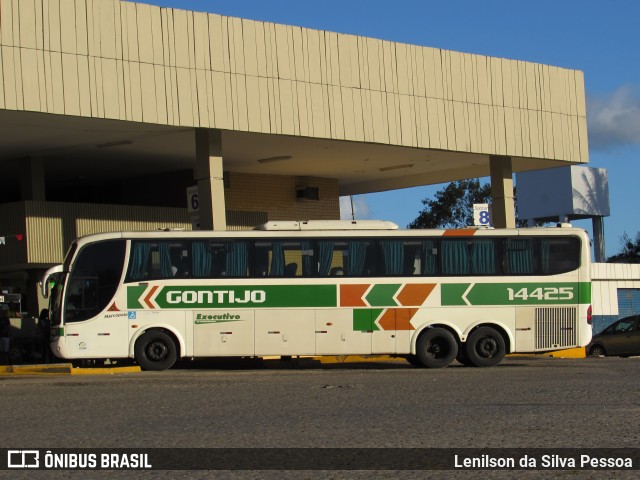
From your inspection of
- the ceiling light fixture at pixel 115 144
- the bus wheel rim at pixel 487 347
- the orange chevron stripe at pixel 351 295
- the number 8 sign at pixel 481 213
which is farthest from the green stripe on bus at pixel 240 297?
the ceiling light fixture at pixel 115 144

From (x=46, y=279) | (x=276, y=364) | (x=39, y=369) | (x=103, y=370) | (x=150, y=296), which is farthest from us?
(x=276, y=364)

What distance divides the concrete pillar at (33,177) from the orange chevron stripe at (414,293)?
43.7 feet

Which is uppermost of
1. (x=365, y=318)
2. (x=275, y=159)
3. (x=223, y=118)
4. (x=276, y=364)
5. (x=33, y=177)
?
(x=223, y=118)

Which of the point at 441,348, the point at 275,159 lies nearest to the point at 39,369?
the point at 441,348

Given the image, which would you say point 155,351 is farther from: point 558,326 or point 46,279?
point 558,326

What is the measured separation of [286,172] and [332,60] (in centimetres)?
1051

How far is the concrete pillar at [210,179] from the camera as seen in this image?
93.9 ft

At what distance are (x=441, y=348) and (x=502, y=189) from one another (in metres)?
12.0

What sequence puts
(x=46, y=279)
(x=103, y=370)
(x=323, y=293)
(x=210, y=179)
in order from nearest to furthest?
(x=103, y=370), (x=323, y=293), (x=46, y=279), (x=210, y=179)

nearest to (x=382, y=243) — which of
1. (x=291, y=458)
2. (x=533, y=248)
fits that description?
(x=533, y=248)

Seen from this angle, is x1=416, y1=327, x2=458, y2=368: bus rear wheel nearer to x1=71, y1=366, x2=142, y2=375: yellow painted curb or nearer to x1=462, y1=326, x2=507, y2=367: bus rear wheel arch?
x1=462, y1=326, x2=507, y2=367: bus rear wheel arch

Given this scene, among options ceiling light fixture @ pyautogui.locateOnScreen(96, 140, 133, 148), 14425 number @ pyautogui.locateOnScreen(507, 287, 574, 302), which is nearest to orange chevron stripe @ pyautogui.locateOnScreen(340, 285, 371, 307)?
14425 number @ pyautogui.locateOnScreen(507, 287, 574, 302)

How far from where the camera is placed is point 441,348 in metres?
24.7

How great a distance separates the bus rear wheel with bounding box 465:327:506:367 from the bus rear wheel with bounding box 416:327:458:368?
14.0 inches
